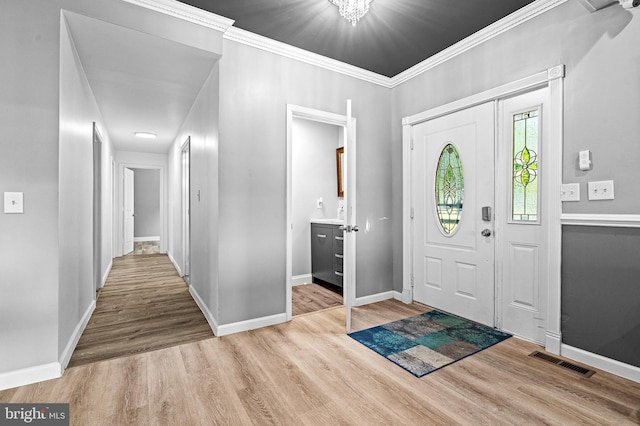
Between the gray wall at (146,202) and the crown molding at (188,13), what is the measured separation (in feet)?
29.4

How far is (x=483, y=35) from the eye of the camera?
9.44 feet

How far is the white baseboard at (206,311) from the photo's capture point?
2861mm

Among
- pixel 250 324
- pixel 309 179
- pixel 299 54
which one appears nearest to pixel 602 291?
pixel 250 324

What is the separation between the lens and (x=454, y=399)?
6.07 feet

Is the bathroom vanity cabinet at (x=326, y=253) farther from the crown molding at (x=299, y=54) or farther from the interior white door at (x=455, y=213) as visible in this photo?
the crown molding at (x=299, y=54)

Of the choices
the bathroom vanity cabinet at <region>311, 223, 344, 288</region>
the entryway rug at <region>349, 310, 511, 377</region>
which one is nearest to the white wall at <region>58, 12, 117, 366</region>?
the entryway rug at <region>349, 310, 511, 377</region>

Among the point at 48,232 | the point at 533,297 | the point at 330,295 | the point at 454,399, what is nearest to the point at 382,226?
the point at 330,295

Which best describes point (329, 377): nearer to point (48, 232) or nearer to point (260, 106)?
point (48, 232)

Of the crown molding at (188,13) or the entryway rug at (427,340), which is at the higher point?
the crown molding at (188,13)

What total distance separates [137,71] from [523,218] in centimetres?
385

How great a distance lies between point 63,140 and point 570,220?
12.1 feet

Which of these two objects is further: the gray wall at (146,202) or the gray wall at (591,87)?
the gray wall at (146,202)

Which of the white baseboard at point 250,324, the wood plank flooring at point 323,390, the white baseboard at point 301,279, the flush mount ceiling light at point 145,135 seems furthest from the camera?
the flush mount ceiling light at point 145,135

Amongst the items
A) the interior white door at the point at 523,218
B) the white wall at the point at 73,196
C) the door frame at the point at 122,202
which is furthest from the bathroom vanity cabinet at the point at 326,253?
the door frame at the point at 122,202
